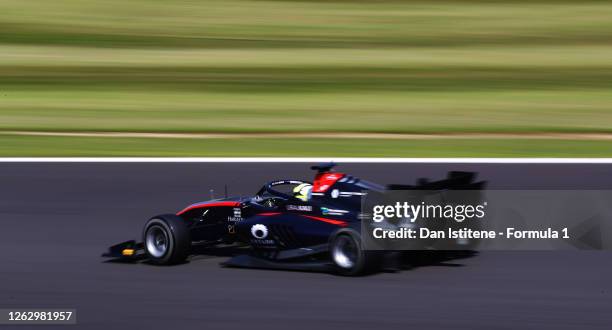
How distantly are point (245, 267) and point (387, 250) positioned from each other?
1367 mm

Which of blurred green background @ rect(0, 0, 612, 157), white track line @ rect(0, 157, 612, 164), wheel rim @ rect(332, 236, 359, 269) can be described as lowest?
wheel rim @ rect(332, 236, 359, 269)

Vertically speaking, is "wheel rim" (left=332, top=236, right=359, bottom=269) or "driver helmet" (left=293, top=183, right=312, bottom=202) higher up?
"driver helmet" (left=293, top=183, right=312, bottom=202)

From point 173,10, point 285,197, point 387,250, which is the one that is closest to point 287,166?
point 285,197

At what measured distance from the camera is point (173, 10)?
82.7 ft

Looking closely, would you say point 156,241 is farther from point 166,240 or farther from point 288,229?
point 288,229

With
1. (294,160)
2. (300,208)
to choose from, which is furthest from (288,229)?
(294,160)

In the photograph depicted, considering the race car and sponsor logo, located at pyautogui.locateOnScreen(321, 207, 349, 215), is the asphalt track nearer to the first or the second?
the race car

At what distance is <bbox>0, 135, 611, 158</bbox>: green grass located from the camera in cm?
1373

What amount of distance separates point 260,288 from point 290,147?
7.23 meters

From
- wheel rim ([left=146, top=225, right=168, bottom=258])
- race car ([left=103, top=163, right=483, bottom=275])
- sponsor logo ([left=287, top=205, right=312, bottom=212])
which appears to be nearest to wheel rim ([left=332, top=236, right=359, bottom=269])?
race car ([left=103, top=163, right=483, bottom=275])

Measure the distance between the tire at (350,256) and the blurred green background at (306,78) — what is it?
639cm

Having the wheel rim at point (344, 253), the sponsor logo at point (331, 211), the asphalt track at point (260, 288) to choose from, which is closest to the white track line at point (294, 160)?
the asphalt track at point (260, 288)

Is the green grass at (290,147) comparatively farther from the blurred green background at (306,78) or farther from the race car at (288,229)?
the race car at (288,229)

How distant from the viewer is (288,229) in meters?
7.73
